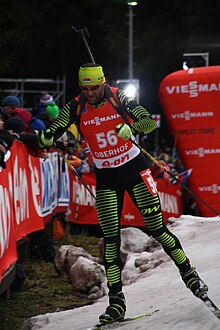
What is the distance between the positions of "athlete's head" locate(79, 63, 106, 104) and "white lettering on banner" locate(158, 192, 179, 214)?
25.9 ft

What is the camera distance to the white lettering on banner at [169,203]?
15.1 meters

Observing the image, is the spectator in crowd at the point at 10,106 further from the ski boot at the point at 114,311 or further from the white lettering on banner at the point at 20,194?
the ski boot at the point at 114,311

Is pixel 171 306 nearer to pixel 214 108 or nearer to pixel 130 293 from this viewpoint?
pixel 130 293

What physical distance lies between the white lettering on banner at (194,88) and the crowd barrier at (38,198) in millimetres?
1644

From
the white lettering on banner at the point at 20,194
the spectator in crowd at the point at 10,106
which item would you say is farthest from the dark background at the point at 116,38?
the white lettering on banner at the point at 20,194

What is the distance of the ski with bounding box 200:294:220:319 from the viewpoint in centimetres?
682

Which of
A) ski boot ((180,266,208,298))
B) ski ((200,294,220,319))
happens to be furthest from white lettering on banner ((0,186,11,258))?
ski ((200,294,220,319))

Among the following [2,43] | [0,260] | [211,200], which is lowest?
[211,200]

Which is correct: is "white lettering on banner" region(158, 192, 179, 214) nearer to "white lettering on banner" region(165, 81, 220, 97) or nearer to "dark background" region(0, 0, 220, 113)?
"white lettering on banner" region(165, 81, 220, 97)

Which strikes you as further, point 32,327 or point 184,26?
point 184,26

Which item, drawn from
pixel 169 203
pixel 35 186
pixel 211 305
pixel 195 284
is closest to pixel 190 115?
pixel 169 203

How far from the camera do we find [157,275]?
29.9 feet

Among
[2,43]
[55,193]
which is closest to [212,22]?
[2,43]

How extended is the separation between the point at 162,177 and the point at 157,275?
657 centimetres
